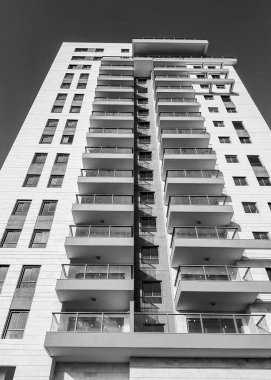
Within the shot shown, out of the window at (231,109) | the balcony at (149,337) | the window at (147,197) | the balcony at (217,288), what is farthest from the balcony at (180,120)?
the balcony at (149,337)

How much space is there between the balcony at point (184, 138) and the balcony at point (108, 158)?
3.49m

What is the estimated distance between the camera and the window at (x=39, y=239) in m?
21.6

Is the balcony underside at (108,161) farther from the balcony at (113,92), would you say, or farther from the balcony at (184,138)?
the balcony at (113,92)

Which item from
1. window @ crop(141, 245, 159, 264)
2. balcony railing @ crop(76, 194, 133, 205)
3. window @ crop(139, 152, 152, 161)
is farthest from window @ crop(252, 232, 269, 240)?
window @ crop(139, 152, 152, 161)

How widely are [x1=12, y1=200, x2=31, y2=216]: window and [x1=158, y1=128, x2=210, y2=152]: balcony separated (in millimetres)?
12890

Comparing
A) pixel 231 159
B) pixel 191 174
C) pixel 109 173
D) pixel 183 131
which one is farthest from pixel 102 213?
pixel 231 159

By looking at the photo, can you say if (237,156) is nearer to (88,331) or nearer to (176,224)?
(176,224)

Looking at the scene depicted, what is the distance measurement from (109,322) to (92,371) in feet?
10.2

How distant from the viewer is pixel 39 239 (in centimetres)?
2202

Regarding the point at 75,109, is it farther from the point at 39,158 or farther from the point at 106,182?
the point at 106,182

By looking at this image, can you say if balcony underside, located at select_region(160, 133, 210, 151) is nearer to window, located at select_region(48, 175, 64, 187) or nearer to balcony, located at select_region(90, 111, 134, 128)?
balcony, located at select_region(90, 111, 134, 128)

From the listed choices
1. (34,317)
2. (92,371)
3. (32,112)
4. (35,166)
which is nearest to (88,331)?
(92,371)

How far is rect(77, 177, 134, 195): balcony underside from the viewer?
25438 mm

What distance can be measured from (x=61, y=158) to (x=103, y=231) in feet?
34.9
